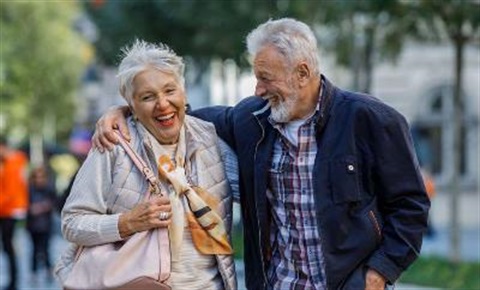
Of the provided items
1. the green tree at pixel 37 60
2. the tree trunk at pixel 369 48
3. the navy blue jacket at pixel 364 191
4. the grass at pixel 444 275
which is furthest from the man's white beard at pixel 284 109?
the green tree at pixel 37 60

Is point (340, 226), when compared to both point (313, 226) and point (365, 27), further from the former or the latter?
point (365, 27)

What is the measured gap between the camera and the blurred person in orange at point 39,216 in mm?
16219

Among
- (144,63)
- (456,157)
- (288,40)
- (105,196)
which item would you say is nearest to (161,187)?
(105,196)

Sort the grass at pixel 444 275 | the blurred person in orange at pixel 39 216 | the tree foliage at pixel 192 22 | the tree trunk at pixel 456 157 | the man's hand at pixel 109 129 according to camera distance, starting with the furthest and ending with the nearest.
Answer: the tree foliage at pixel 192 22, the blurred person in orange at pixel 39 216, the tree trunk at pixel 456 157, the grass at pixel 444 275, the man's hand at pixel 109 129

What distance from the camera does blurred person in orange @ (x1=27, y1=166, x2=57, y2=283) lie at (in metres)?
16.2

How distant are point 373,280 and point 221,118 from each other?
3.11 feet

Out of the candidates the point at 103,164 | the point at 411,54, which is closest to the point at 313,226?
the point at 103,164

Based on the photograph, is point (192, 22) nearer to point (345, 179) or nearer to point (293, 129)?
point (293, 129)

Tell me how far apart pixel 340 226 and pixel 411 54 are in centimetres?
2555

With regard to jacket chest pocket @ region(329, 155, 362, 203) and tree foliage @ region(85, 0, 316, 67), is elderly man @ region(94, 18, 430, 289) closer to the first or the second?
jacket chest pocket @ region(329, 155, 362, 203)

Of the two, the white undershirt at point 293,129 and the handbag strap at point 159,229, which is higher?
the white undershirt at point 293,129

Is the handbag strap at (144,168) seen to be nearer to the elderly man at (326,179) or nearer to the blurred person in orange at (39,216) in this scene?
the elderly man at (326,179)

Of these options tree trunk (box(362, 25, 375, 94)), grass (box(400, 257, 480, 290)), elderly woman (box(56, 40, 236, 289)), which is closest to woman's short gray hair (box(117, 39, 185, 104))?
elderly woman (box(56, 40, 236, 289))

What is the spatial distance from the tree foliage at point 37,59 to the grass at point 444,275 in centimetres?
2315
